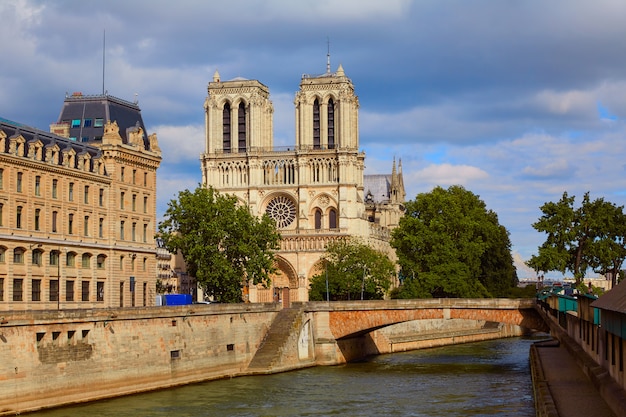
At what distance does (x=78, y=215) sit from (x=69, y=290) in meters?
5.10

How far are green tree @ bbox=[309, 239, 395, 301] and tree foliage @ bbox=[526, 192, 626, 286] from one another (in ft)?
58.8

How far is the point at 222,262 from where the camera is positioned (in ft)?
262

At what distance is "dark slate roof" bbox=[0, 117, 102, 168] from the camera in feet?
223

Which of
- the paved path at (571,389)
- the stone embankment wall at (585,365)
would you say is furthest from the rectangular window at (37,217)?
the paved path at (571,389)

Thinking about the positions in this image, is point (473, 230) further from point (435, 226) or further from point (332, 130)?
point (332, 130)

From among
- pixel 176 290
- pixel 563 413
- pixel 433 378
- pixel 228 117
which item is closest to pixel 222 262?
pixel 433 378

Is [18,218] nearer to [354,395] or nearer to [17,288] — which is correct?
[17,288]

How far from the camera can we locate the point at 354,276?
112188 millimetres

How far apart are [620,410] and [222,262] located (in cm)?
5444

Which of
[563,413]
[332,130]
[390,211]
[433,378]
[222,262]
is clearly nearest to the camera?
[563,413]

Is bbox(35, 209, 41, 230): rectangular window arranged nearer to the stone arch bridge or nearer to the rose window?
the stone arch bridge

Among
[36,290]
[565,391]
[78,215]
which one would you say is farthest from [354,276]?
[565,391]

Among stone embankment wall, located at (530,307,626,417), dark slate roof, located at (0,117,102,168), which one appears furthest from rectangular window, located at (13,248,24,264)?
stone embankment wall, located at (530,307,626,417)

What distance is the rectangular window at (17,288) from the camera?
2645 inches
